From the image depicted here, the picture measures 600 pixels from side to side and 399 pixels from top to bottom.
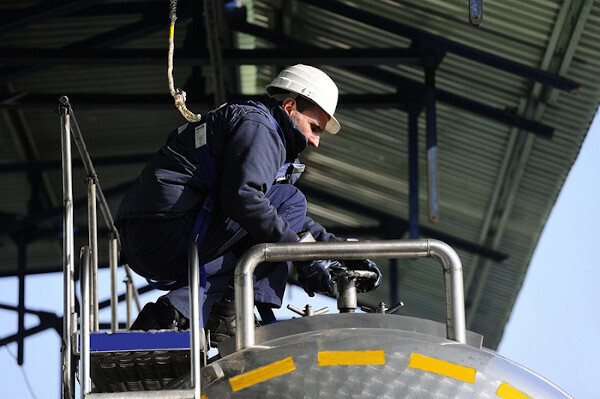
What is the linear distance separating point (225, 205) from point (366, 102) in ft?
36.0

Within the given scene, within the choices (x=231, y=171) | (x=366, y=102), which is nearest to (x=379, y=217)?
(x=366, y=102)

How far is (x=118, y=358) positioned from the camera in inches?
207

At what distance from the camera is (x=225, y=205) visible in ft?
18.5

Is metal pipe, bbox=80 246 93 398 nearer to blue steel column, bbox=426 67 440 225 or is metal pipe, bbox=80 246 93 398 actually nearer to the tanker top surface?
the tanker top surface

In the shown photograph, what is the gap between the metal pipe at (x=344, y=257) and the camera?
4.96 meters

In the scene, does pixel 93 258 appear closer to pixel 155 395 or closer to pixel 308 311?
pixel 308 311

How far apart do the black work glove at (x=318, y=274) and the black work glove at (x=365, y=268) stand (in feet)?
0.22

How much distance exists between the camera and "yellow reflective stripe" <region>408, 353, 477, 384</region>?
4754 millimetres

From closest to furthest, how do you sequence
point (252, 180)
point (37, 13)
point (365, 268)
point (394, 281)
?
A: point (252, 180)
point (365, 268)
point (37, 13)
point (394, 281)

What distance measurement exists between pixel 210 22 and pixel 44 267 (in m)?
9.47

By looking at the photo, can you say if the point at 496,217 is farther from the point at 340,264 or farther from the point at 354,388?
the point at 354,388

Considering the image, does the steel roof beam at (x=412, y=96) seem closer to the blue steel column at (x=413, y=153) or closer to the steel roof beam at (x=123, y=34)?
the blue steel column at (x=413, y=153)

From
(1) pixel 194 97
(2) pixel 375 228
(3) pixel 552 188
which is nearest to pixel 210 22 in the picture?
(1) pixel 194 97

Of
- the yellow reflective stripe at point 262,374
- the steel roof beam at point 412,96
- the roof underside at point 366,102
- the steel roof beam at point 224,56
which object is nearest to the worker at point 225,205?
the yellow reflective stripe at point 262,374
